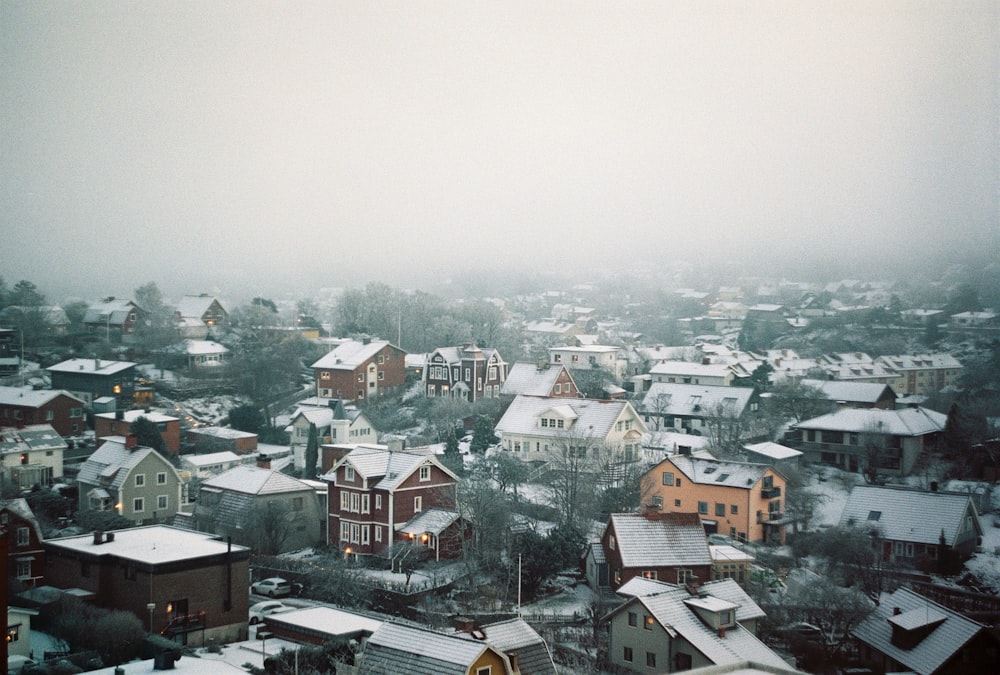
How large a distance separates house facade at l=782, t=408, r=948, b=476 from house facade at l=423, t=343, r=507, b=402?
6.72m

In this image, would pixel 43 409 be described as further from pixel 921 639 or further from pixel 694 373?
pixel 921 639

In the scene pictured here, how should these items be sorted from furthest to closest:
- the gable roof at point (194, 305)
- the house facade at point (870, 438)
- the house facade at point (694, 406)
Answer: the gable roof at point (194, 305), the house facade at point (694, 406), the house facade at point (870, 438)

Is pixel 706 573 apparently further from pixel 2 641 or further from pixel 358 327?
pixel 358 327

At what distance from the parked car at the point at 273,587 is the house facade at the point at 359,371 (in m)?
8.52

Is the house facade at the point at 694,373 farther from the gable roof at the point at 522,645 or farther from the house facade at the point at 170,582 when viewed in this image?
the gable roof at the point at 522,645

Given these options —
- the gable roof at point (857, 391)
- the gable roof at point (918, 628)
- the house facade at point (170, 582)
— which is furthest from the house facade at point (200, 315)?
the gable roof at point (918, 628)

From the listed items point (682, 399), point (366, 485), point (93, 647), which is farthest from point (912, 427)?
point (93, 647)

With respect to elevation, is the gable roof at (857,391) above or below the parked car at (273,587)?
above

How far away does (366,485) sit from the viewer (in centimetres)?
1150

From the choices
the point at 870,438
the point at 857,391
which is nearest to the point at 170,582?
the point at 870,438

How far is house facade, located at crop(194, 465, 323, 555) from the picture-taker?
37.5 feet

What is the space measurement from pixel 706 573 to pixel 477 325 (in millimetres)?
16354

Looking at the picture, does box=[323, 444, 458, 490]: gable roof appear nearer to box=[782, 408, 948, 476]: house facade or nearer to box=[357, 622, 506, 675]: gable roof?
box=[357, 622, 506, 675]: gable roof

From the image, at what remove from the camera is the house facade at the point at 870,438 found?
42.3ft
